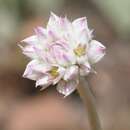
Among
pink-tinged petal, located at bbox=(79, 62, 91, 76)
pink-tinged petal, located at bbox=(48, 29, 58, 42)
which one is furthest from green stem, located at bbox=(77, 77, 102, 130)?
pink-tinged petal, located at bbox=(48, 29, 58, 42)

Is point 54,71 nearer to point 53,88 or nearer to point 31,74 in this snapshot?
point 31,74

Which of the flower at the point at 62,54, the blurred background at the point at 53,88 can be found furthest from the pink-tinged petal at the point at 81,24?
the blurred background at the point at 53,88

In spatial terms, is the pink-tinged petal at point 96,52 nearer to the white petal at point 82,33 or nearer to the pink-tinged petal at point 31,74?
the white petal at point 82,33

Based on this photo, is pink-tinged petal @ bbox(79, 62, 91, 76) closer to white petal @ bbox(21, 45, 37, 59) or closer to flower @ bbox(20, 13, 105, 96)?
flower @ bbox(20, 13, 105, 96)

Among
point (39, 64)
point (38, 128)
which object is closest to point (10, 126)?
point (38, 128)

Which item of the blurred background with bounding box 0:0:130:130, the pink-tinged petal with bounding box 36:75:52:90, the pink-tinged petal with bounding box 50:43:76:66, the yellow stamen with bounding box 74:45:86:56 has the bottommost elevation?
the pink-tinged petal with bounding box 36:75:52:90

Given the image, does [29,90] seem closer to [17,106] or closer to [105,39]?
[17,106]

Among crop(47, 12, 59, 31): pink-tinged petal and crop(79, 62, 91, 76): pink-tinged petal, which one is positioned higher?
crop(47, 12, 59, 31): pink-tinged petal
